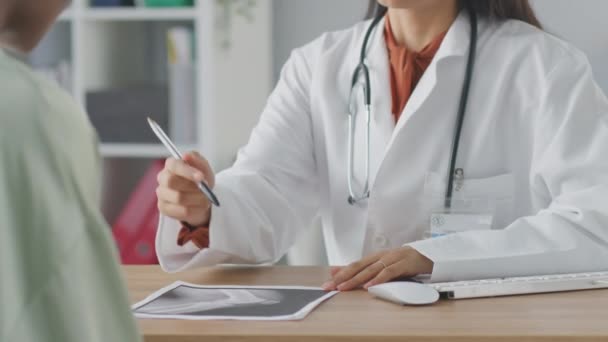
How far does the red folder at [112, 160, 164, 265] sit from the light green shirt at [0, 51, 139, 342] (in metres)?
2.36

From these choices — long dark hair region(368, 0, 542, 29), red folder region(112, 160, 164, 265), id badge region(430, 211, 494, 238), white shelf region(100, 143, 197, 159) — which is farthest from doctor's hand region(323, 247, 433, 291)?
white shelf region(100, 143, 197, 159)

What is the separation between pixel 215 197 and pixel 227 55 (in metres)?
1.56

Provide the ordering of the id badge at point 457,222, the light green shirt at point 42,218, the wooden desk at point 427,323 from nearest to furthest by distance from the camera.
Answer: the light green shirt at point 42,218
the wooden desk at point 427,323
the id badge at point 457,222

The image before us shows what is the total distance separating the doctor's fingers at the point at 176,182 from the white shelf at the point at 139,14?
150cm

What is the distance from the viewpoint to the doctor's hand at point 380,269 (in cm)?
145

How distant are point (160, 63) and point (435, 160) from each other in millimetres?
1684

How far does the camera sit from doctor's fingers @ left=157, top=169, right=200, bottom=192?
1538mm

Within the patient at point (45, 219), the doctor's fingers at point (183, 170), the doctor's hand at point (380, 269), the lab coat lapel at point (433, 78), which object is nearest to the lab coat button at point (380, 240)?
the lab coat lapel at point (433, 78)

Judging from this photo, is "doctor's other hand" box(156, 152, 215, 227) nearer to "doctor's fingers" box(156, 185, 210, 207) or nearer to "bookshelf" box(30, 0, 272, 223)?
"doctor's fingers" box(156, 185, 210, 207)

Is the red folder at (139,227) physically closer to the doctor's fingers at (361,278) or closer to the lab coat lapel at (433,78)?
the lab coat lapel at (433,78)

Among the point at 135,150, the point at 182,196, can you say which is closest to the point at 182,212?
the point at 182,196

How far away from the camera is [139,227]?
9.68 feet

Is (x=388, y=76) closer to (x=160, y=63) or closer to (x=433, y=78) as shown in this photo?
(x=433, y=78)

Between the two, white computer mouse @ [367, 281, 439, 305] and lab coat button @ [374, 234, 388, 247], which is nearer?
white computer mouse @ [367, 281, 439, 305]
